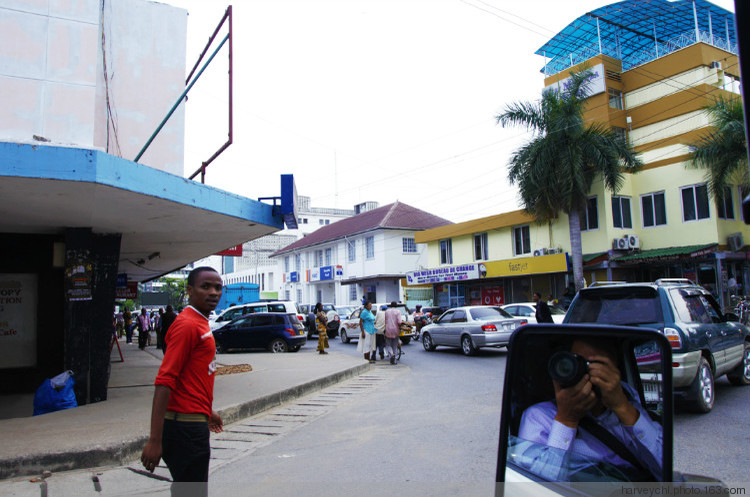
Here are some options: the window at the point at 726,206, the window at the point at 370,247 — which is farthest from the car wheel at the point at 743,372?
the window at the point at 370,247

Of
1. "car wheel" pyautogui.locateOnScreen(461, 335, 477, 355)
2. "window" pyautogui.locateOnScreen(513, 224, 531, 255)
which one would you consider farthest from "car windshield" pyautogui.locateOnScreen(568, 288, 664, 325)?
"window" pyautogui.locateOnScreen(513, 224, 531, 255)

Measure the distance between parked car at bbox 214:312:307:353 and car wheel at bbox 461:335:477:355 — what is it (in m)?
6.53

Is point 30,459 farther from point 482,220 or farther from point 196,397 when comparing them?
point 482,220

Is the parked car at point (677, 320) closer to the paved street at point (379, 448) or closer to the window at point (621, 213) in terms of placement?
the paved street at point (379, 448)

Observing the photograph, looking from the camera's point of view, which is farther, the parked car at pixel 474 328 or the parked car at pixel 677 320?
the parked car at pixel 474 328

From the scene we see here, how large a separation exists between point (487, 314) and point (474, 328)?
28.4 inches

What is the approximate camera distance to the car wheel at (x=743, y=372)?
8953 mm

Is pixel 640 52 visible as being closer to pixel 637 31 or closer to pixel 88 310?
pixel 637 31

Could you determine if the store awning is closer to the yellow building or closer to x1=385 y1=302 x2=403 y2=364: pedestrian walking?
the yellow building

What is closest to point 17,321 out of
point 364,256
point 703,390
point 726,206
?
point 703,390

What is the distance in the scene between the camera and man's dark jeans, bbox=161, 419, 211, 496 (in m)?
3.16

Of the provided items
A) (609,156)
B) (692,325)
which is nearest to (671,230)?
(609,156)

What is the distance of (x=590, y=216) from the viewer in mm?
26406

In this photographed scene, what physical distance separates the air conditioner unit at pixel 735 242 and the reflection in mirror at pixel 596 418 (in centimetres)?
2455
